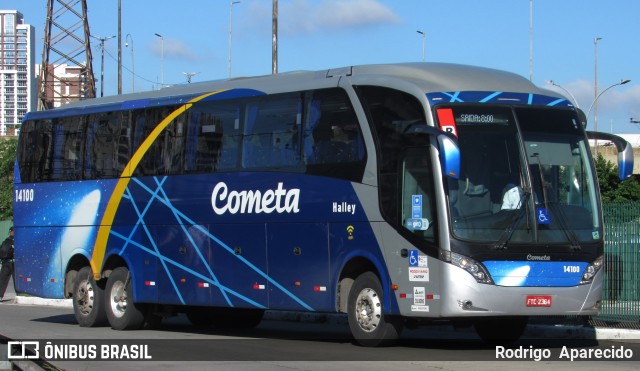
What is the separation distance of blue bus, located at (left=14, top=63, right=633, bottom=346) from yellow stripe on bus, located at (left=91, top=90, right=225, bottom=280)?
0.13 ft

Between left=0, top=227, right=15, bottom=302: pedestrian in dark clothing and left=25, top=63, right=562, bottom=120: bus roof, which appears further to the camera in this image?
left=0, top=227, right=15, bottom=302: pedestrian in dark clothing

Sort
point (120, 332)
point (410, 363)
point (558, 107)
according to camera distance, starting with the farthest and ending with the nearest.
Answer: point (120, 332) → point (558, 107) → point (410, 363)

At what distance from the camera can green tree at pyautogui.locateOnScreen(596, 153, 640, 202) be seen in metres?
48.0

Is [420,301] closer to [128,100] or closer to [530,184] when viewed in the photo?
[530,184]

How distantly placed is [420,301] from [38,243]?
10208 millimetres

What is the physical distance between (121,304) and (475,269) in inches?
332

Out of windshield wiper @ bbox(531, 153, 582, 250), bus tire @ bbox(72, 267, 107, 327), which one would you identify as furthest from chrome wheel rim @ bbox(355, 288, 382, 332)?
bus tire @ bbox(72, 267, 107, 327)

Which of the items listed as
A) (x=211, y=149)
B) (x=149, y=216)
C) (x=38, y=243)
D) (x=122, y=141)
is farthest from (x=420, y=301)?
(x=38, y=243)

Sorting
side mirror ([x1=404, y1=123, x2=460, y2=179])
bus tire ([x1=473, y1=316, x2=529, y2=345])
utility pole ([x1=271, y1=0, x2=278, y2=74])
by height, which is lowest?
bus tire ([x1=473, y1=316, x2=529, y2=345])

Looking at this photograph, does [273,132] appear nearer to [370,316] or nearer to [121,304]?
[370,316]

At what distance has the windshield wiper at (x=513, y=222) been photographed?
44.5 ft

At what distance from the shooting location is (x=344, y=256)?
15.3m

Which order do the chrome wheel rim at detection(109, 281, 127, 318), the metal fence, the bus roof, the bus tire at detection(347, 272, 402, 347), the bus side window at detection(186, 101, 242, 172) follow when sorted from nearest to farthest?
the bus roof → the bus tire at detection(347, 272, 402, 347) → the bus side window at detection(186, 101, 242, 172) → the metal fence → the chrome wheel rim at detection(109, 281, 127, 318)

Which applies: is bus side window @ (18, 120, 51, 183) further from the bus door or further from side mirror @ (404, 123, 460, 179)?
side mirror @ (404, 123, 460, 179)
